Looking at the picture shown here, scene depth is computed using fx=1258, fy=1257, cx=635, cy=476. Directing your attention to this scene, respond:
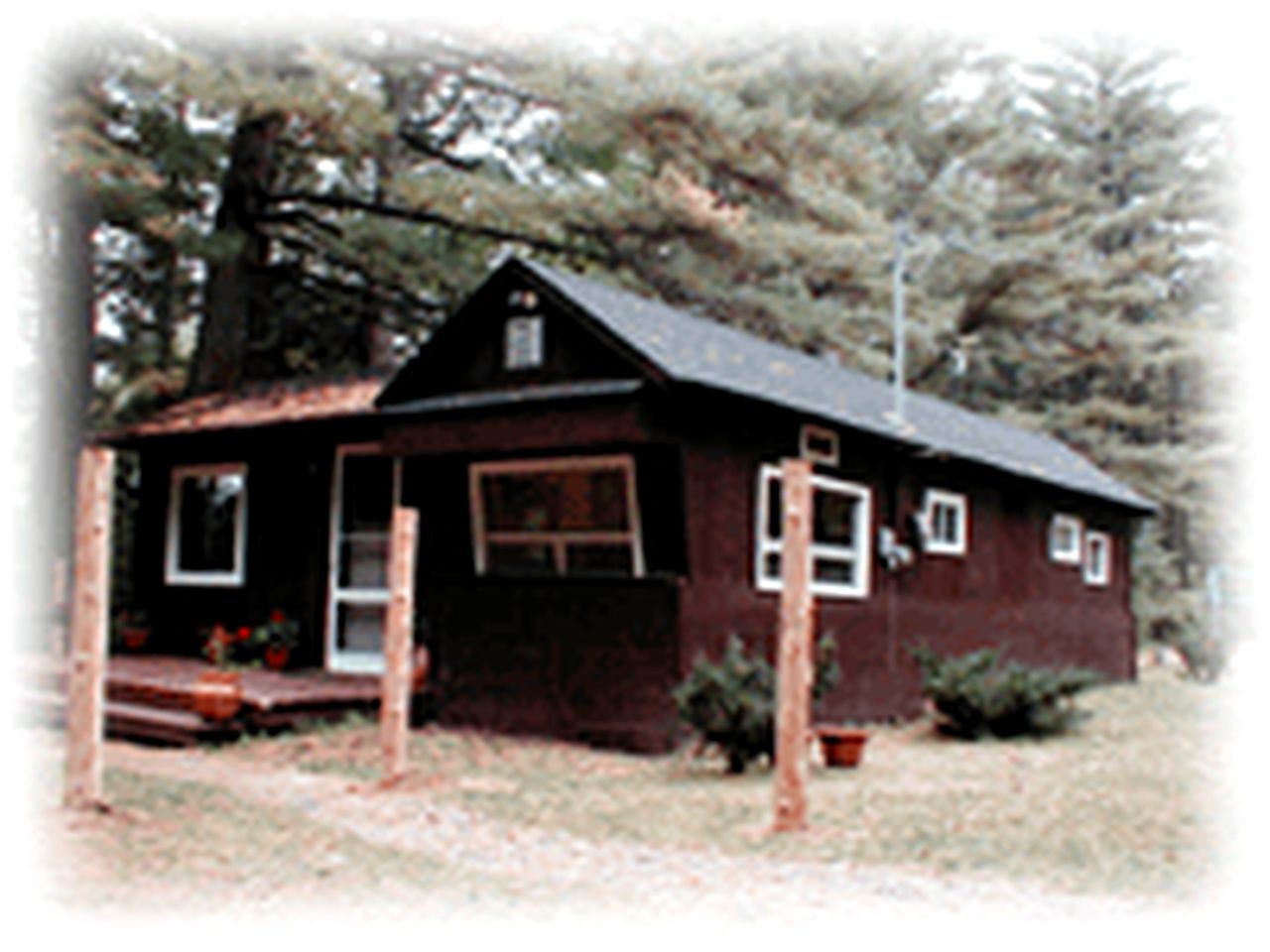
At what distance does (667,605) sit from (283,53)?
10.6 meters

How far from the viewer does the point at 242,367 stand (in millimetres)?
18812

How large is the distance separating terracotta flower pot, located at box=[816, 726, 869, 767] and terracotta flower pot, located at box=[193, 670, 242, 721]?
15.3 ft

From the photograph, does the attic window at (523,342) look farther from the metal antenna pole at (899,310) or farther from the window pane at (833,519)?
the metal antenna pole at (899,310)

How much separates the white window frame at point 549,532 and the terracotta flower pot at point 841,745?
2272 millimetres

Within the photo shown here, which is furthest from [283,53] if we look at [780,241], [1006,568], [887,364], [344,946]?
[344,946]

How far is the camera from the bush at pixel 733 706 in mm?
8906

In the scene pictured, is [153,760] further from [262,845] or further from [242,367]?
[242,367]

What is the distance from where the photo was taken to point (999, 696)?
1095cm

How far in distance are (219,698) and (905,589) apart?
6760mm

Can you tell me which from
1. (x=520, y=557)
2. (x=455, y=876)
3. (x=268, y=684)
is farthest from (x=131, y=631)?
(x=455, y=876)

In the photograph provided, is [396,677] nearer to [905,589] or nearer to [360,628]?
[360,628]

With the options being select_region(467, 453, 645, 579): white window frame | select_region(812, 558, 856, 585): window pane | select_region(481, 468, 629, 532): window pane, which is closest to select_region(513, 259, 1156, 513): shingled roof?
select_region(467, 453, 645, 579): white window frame

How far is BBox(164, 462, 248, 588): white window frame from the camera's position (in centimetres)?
1406

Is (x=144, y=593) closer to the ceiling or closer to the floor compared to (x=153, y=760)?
closer to the ceiling
